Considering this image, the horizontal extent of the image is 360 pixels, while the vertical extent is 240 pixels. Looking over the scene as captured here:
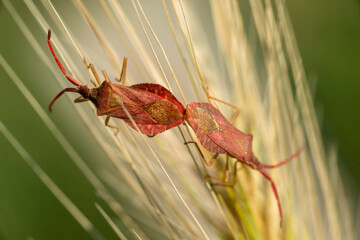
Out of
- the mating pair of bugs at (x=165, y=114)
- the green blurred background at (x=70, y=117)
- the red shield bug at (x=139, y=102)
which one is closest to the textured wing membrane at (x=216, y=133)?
the mating pair of bugs at (x=165, y=114)

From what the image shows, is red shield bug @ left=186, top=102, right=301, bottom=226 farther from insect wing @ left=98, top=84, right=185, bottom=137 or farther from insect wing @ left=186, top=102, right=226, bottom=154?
insect wing @ left=98, top=84, right=185, bottom=137

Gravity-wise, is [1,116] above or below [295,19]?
above

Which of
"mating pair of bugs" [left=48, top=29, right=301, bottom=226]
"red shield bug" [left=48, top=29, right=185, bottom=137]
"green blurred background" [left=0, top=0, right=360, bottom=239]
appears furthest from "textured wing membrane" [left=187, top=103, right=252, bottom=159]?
"green blurred background" [left=0, top=0, right=360, bottom=239]

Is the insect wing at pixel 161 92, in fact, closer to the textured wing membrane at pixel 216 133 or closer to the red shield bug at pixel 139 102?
the red shield bug at pixel 139 102

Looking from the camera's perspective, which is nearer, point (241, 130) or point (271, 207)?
point (271, 207)

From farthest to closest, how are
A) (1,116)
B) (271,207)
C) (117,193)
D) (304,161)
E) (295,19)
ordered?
(295,19), (117,193), (1,116), (304,161), (271,207)

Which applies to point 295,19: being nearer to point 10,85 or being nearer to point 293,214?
point 293,214

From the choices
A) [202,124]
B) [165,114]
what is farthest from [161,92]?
[202,124]

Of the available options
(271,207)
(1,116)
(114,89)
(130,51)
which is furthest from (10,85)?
(271,207)
